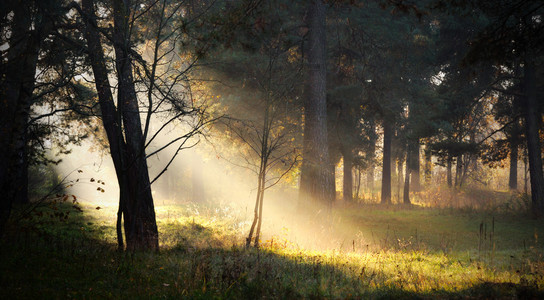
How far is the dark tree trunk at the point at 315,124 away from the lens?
11.8 meters

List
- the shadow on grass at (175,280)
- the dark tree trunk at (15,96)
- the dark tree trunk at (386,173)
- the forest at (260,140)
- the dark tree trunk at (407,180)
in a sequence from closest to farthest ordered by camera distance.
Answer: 1. the shadow on grass at (175,280)
2. the forest at (260,140)
3. the dark tree trunk at (15,96)
4. the dark tree trunk at (407,180)
5. the dark tree trunk at (386,173)

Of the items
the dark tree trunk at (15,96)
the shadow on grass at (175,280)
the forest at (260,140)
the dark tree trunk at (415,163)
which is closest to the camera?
the shadow on grass at (175,280)

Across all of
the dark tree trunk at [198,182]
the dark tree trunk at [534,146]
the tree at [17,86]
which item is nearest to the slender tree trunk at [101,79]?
the tree at [17,86]

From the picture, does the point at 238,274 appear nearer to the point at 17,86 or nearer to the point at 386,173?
the point at 17,86

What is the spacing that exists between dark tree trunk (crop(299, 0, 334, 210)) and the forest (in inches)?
1.9

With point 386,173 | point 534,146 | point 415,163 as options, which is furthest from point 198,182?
point 534,146

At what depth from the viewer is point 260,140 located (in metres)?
9.00

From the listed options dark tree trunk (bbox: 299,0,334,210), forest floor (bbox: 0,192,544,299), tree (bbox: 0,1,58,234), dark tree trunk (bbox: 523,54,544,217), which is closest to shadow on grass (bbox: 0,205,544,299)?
forest floor (bbox: 0,192,544,299)

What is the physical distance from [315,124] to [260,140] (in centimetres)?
358

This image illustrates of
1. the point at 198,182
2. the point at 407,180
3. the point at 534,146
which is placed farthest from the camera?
the point at 198,182

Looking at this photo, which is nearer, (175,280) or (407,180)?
(175,280)

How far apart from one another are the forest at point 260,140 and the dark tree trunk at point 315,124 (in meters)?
0.05

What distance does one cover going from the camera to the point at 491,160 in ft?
59.5

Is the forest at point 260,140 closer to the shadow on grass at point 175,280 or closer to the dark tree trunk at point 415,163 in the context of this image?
the shadow on grass at point 175,280
